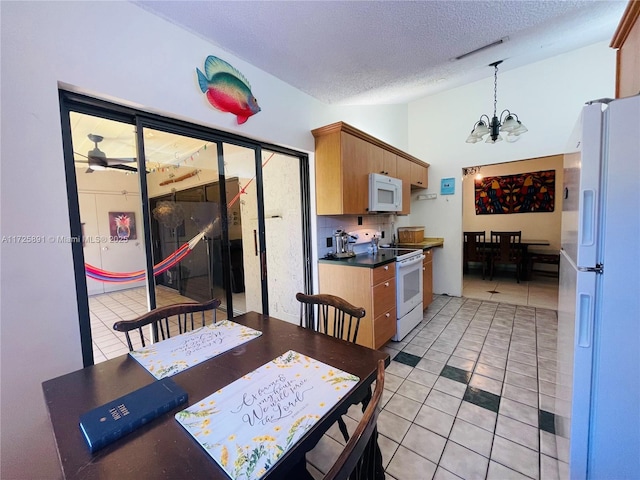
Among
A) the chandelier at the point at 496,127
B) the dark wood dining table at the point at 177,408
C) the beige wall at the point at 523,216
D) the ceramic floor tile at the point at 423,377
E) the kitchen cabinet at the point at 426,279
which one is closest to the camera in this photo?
the dark wood dining table at the point at 177,408

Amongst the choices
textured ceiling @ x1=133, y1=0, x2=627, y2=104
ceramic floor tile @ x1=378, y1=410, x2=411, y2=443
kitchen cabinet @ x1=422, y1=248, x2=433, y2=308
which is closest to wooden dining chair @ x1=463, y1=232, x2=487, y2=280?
kitchen cabinet @ x1=422, y1=248, x2=433, y2=308

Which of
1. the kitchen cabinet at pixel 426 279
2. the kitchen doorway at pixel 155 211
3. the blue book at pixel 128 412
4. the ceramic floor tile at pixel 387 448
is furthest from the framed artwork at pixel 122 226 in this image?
the kitchen cabinet at pixel 426 279

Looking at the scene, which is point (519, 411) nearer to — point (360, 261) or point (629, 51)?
point (360, 261)

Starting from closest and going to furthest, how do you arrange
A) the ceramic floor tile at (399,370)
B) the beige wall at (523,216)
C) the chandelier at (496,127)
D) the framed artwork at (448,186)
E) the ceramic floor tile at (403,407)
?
the ceramic floor tile at (403,407) < the ceramic floor tile at (399,370) < the chandelier at (496,127) < the framed artwork at (448,186) < the beige wall at (523,216)

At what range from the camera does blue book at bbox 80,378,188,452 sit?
2.19 ft

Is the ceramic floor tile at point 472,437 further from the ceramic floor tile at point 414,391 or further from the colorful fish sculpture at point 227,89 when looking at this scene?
the colorful fish sculpture at point 227,89

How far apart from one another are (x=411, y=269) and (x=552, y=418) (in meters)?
1.56

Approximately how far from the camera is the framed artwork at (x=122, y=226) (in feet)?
5.07

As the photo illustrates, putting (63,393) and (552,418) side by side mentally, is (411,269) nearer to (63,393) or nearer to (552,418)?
(552,418)

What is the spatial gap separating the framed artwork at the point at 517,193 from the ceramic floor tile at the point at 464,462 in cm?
551

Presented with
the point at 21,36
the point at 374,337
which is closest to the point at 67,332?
the point at 21,36

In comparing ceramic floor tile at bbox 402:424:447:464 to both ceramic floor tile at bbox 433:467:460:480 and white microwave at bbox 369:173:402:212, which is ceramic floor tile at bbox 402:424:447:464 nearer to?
ceramic floor tile at bbox 433:467:460:480

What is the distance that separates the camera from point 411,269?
2.88m

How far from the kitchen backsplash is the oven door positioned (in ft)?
2.56
